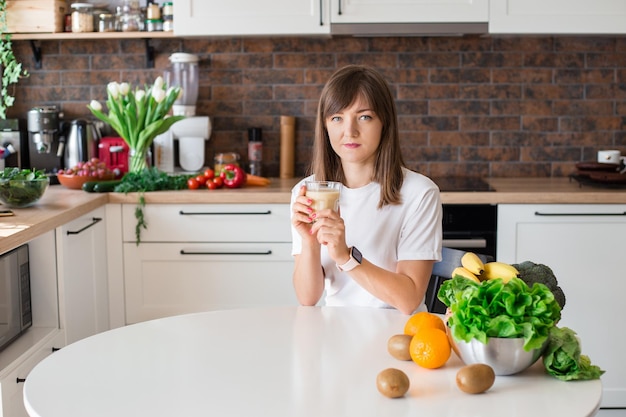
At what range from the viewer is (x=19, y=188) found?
121 inches

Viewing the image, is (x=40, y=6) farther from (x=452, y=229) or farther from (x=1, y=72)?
(x=452, y=229)

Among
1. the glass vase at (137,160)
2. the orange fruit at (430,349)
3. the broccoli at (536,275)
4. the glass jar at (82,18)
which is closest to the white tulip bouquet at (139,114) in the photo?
the glass vase at (137,160)

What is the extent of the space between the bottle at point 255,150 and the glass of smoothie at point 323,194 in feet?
7.05

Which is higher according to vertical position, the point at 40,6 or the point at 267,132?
the point at 40,6

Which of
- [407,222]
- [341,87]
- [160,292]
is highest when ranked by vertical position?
[341,87]

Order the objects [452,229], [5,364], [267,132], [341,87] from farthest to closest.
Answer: [267,132]
[452,229]
[5,364]
[341,87]

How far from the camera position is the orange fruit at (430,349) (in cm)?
159

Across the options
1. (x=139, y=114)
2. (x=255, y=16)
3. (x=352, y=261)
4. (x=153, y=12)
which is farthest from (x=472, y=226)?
(x=153, y=12)

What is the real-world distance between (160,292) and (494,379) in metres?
2.33

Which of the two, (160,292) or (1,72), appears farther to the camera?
(1,72)

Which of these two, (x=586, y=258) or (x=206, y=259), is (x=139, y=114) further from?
(x=586, y=258)

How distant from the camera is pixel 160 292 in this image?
11.9 ft

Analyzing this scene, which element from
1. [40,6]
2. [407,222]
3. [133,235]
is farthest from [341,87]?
[40,6]

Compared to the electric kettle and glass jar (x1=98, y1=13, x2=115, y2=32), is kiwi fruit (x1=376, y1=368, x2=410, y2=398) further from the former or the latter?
glass jar (x1=98, y1=13, x2=115, y2=32)
